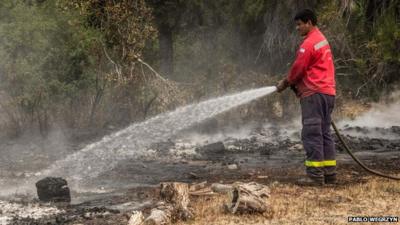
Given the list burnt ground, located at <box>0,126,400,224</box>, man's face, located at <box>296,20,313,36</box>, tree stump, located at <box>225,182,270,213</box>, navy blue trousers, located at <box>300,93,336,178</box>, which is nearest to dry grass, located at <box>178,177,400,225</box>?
tree stump, located at <box>225,182,270,213</box>

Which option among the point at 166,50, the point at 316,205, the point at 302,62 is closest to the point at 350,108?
the point at 166,50

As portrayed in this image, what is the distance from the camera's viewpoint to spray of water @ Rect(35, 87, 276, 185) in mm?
8875

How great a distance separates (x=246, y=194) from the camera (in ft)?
19.6

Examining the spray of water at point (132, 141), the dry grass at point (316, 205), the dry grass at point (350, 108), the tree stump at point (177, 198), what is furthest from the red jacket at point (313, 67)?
the dry grass at point (350, 108)

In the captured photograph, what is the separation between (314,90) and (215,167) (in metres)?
2.70

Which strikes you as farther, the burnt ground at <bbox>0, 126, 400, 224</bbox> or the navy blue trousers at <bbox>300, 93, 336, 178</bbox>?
the navy blue trousers at <bbox>300, 93, 336, 178</bbox>

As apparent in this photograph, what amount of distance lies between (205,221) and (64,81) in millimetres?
11161

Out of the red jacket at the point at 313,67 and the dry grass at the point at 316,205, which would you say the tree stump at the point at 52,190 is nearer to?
the dry grass at the point at 316,205

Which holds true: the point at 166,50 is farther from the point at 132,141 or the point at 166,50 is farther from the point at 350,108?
the point at 132,141

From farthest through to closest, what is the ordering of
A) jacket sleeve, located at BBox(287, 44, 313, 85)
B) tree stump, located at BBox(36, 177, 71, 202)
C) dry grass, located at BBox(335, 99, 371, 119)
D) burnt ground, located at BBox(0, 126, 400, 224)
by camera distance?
dry grass, located at BBox(335, 99, 371, 119)
jacket sleeve, located at BBox(287, 44, 313, 85)
tree stump, located at BBox(36, 177, 71, 202)
burnt ground, located at BBox(0, 126, 400, 224)

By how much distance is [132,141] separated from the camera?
499 inches

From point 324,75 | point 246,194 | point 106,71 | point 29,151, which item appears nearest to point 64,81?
point 106,71

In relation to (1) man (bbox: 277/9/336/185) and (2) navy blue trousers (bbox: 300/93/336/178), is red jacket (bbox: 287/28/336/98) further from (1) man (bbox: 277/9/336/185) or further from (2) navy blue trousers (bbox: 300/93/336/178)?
(2) navy blue trousers (bbox: 300/93/336/178)

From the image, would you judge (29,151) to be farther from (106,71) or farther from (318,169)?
(318,169)
